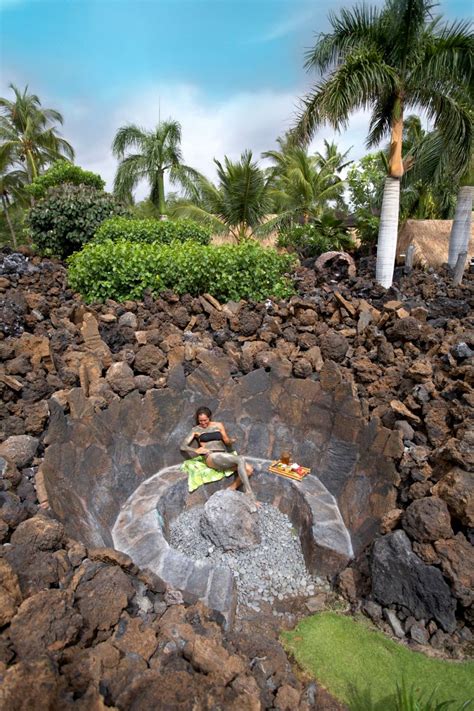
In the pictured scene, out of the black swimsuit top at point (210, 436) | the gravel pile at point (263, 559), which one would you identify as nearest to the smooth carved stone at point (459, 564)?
the gravel pile at point (263, 559)

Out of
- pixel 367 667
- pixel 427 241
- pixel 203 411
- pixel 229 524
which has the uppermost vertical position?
pixel 427 241

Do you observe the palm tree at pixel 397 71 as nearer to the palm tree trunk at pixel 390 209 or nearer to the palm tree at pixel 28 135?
the palm tree trunk at pixel 390 209

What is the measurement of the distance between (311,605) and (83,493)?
2894mm

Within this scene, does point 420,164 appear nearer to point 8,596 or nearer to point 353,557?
point 353,557

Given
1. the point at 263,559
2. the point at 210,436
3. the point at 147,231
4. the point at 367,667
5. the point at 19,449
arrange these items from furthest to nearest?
the point at 147,231
the point at 210,436
the point at 263,559
the point at 19,449
the point at 367,667

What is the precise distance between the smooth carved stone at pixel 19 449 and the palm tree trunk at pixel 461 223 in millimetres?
11440

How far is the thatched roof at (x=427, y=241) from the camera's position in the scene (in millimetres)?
12711

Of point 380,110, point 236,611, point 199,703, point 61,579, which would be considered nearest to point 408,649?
point 236,611

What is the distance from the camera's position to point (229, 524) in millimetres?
5055

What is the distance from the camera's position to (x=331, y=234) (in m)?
13.8

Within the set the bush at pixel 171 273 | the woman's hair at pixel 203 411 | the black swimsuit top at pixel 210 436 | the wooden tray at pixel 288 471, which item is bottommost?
the wooden tray at pixel 288 471

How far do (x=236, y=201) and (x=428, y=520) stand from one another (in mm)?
14757

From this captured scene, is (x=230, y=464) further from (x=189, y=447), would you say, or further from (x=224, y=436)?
(x=189, y=447)


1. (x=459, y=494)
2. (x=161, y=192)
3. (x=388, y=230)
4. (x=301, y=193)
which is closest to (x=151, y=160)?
(x=161, y=192)
